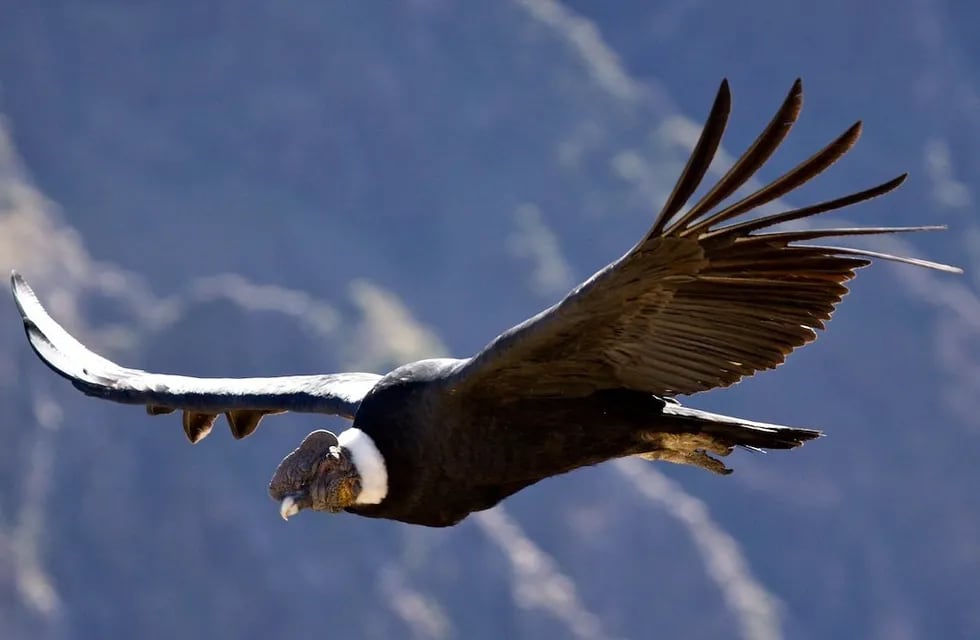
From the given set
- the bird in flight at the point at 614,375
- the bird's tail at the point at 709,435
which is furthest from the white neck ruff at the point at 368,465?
the bird's tail at the point at 709,435

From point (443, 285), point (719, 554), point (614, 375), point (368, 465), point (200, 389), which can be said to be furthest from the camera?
point (443, 285)

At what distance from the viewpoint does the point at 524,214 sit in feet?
94.0

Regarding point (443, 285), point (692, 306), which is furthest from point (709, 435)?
point (443, 285)

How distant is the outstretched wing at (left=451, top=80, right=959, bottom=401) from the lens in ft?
14.4

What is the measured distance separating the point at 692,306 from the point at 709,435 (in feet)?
2.35

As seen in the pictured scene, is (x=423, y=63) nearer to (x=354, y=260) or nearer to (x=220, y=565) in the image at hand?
(x=354, y=260)

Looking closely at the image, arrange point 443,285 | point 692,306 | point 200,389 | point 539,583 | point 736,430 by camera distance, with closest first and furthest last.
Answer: point 692,306 → point 736,430 → point 200,389 → point 539,583 → point 443,285

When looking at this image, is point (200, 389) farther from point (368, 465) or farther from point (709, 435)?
point (709, 435)

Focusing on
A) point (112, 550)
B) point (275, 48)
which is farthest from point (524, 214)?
point (112, 550)

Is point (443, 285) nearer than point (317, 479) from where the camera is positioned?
No

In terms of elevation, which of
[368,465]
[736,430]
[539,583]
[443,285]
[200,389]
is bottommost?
[736,430]

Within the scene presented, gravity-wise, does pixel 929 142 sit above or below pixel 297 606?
above

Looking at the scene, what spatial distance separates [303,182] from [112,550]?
7828mm

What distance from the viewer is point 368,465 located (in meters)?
5.11
